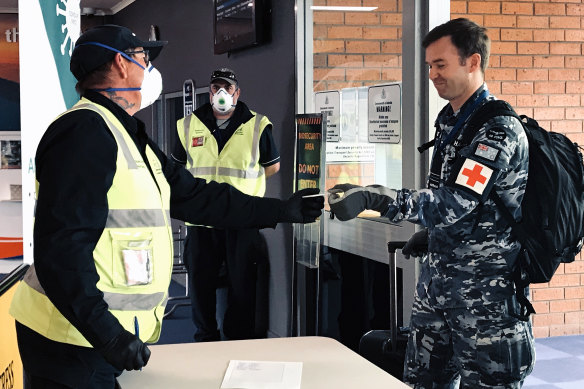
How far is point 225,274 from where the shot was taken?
4734 mm

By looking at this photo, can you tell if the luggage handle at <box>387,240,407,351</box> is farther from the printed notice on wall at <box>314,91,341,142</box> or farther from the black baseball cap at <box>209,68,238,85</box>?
the black baseball cap at <box>209,68,238,85</box>

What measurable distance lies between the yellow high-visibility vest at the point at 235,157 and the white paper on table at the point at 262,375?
260 cm

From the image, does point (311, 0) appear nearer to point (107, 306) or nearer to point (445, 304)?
point (445, 304)

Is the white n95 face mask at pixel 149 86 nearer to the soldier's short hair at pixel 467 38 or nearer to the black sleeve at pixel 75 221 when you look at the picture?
the black sleeve at pixel 75 221

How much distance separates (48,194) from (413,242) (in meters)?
1.44

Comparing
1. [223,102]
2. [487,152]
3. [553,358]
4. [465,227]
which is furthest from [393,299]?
[553,358]

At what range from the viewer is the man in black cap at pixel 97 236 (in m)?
1.65

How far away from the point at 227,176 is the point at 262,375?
2760 millimetres

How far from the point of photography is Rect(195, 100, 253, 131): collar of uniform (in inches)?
179

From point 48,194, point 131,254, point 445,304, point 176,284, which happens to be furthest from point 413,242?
point 176,284

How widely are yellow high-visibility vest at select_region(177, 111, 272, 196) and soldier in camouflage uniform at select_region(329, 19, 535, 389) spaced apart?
206 centimetres

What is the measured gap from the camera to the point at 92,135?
1.71 metres

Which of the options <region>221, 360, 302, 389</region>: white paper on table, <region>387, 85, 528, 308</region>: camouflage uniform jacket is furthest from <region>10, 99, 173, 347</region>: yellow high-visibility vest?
<region>387, 85, 528, 308</region>: camouflage uniform jacket

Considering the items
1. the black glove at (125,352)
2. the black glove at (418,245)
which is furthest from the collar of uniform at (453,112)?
the black glove at (125,352)
